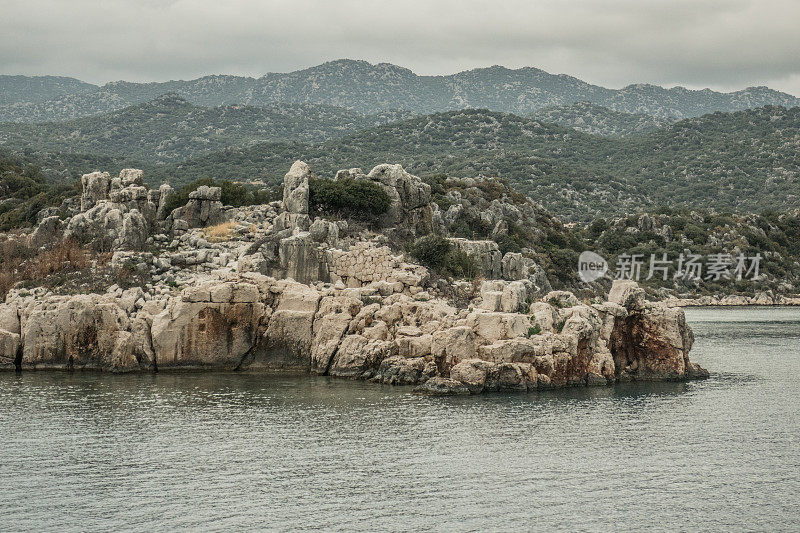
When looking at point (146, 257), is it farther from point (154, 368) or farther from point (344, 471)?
point (344, 471)

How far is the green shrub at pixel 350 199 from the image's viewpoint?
64.6 m

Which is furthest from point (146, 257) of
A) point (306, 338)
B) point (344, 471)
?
point (344, 471)

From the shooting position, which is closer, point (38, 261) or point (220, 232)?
point (38, 261)

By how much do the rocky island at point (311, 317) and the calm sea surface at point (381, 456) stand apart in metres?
1.91

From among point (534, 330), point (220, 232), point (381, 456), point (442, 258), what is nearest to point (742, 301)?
point (442, 258)

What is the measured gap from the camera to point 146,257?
56219 mm

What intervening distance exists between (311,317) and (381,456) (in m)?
18.6

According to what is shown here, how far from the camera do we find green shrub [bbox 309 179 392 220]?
64.6m

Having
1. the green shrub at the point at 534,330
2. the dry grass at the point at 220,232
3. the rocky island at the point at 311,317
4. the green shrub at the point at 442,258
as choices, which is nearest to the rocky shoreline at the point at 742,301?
the green shrub at the point at 442,258

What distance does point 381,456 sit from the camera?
106ft

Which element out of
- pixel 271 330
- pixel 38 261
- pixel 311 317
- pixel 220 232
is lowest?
pixel 271 330

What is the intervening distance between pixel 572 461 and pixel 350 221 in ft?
112

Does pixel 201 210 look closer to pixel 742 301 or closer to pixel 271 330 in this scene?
pixel 271 330

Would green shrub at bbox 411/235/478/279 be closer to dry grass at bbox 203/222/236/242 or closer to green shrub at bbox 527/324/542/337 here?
dry grass at bbox 203/222/236/242
